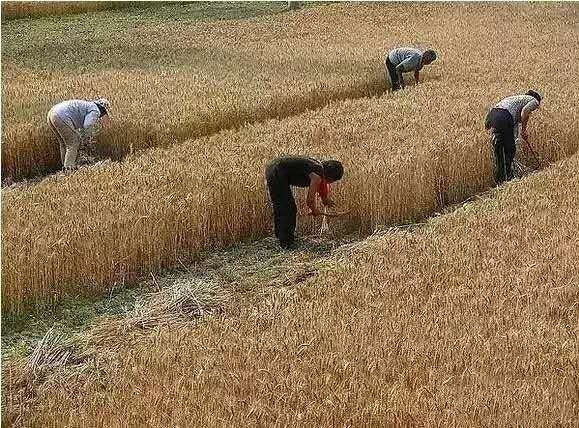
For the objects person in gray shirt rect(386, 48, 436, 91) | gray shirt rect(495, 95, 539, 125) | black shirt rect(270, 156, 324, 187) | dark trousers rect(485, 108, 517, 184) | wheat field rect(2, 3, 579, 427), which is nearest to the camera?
wheat field rect(2, 3, 579, 427)

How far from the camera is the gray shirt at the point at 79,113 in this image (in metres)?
9.88

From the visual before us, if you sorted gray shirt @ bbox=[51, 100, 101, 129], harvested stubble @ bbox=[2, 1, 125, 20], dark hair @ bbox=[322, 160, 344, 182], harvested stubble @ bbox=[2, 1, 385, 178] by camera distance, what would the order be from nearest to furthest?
dark hair @ bbox=[322, 160, 344, 182], gray shirt @ bbox=[51, 100, 101, 129], harvested stubble @ bbox=[2, 1, 385, 178], harvested stubble @ bbox=[2, 1, 125, 20]

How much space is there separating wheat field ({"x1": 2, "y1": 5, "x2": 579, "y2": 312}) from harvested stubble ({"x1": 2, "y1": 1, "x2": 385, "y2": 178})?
1338 mm

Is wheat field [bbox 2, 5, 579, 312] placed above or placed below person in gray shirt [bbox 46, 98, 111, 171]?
below

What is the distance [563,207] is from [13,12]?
89.3 ft

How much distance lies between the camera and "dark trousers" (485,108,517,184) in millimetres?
9312

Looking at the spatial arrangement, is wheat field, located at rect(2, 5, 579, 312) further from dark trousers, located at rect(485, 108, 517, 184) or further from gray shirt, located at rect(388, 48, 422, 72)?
gray shirt, located at rect(388, 48, 422, 72)

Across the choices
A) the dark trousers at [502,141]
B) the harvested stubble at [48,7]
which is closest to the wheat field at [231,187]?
the dark trousers at [502,141]

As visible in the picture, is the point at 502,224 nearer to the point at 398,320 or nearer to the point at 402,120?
the point at 398,320

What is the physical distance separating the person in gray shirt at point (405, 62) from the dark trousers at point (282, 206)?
24.5 feet

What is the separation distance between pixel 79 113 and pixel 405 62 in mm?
6642

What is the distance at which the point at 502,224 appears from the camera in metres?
7.07

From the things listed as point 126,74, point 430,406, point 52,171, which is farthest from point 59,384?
point 126,74

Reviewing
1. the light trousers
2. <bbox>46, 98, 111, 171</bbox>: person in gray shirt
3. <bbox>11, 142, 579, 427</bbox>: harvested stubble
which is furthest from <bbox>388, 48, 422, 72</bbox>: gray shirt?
<bbox>11, 142, 579, 427</bbox>: harvested stubble
